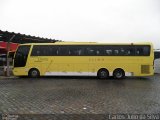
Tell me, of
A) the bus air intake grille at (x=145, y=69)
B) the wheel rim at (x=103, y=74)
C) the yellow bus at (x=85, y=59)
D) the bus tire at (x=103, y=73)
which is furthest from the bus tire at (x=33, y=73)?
the bus air intake grille at (x=145, y=69)

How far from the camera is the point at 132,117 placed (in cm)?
880

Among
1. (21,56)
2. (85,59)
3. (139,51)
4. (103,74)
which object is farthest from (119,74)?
(21,56)

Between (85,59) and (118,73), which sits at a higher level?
(85,59)

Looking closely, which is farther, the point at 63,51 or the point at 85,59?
the point at 63,51

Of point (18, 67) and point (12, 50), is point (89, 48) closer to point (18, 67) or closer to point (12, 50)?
point (18, 67)

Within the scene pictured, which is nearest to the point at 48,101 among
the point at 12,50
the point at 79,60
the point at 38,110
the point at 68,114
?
the point at 38,110

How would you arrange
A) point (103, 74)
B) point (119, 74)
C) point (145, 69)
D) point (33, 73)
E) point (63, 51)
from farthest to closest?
point (33, 73) < point (63, 51) < point (103, 74) < point (119, 74) < point (145, 69)

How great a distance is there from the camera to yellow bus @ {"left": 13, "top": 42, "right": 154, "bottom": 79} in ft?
77.9

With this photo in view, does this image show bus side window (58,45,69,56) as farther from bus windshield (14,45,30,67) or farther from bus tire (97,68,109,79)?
bus tire (97,68,109,79)

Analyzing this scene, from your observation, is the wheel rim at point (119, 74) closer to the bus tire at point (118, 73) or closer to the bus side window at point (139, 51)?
the bus tire at point (118, 73)

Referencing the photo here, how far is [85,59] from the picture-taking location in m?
24.1

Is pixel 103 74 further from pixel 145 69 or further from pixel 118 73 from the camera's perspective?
pixel 145 69

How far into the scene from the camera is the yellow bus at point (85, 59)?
2375 cm

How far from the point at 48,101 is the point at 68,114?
8.53 ft
